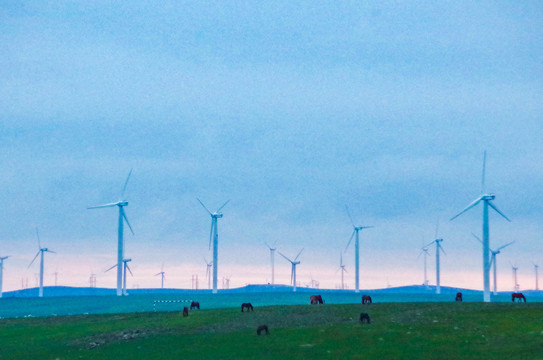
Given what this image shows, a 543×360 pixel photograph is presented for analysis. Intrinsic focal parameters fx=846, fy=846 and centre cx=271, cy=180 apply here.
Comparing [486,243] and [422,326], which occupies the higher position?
[486,243]

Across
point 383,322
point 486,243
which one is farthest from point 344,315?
point 486,243

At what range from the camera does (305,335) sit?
186ft

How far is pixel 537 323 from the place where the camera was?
57.3 meters

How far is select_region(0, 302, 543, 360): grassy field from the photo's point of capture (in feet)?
166

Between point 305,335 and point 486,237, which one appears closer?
point 305,335

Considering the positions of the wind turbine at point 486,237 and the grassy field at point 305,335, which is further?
the wind turbine at point 486,237

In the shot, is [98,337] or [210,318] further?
[210,318]

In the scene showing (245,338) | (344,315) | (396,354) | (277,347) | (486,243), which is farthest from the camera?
(486,243)

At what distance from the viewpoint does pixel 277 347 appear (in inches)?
2092

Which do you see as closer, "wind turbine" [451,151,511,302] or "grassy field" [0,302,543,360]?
"grassy field" [0,302,543,360]

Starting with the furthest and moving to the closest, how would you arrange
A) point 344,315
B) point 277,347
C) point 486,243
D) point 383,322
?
point 486,243 < point 344,315 < point 383,322 < point 277,347

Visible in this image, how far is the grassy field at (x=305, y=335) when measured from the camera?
1989 inches

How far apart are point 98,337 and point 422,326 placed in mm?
23806

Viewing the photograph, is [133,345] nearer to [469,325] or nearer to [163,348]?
[163,348]
